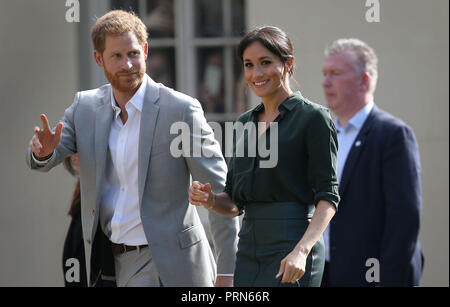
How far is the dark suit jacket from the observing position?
180 inches

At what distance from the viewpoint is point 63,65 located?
7.06m

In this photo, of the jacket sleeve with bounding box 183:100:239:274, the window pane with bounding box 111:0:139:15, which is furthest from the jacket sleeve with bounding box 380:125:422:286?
the window pane with bounding box 111:0:139:15

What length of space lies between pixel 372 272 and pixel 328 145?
1665mm

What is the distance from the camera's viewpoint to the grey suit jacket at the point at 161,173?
12.0ft

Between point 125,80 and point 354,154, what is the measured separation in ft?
5.51

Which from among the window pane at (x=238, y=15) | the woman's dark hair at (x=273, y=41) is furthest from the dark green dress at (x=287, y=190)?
the window pane at (x=238, y=15)

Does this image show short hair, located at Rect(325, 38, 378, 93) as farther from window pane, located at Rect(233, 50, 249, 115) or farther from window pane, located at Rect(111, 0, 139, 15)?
window pane, located at Rect(111, 0, 139, 15)

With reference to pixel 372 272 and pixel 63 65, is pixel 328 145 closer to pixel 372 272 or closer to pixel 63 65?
pixel 372 272

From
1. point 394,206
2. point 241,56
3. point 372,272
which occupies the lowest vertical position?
point 372,272

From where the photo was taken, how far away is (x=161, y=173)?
12.0 ft

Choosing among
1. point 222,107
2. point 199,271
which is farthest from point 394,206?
point 222,107

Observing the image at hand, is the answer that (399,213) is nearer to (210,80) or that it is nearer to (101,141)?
(101,141)

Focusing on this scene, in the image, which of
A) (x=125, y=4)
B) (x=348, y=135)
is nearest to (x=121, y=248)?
(x=348, y=135)
